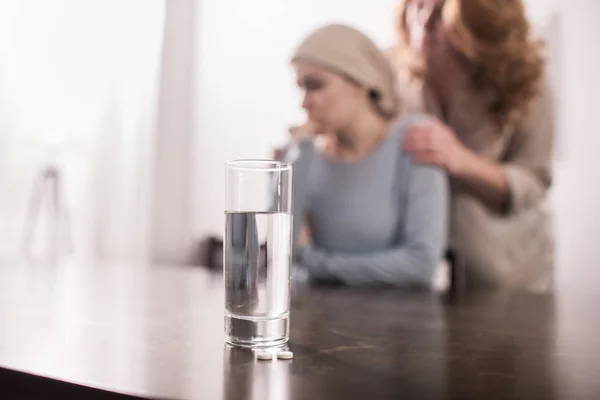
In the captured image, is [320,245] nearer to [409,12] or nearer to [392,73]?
[392,73]

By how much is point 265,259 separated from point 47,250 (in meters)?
2.95

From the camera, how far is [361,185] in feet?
4.34

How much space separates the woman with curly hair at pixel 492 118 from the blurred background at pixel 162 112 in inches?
38.1

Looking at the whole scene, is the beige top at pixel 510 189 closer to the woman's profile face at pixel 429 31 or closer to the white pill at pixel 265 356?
the woman's profile face at pixel 429 31

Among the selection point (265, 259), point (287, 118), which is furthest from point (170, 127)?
point (265, 259)

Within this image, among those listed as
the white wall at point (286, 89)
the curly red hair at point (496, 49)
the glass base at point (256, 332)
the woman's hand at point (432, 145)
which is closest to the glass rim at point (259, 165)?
the glass base at point (256, 332)

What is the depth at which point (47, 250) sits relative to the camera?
3.12 m

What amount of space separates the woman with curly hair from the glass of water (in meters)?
1.25

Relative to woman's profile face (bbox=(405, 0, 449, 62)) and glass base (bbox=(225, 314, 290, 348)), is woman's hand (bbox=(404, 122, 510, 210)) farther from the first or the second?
glass base (bbox=(225, 314, 290, 348))

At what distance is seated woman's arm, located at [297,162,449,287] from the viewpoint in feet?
4.08

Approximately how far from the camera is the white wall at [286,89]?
272 centimetres

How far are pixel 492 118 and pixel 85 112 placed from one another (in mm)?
2228

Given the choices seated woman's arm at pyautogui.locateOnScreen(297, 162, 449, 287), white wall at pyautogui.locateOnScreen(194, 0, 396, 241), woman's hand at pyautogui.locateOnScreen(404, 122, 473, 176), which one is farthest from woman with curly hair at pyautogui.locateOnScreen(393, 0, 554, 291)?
white wall at pyautogui.locateOnScreen(194, 0, 396, 241)

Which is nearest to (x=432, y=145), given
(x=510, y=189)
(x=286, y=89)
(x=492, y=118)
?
(x=510, y=189)
